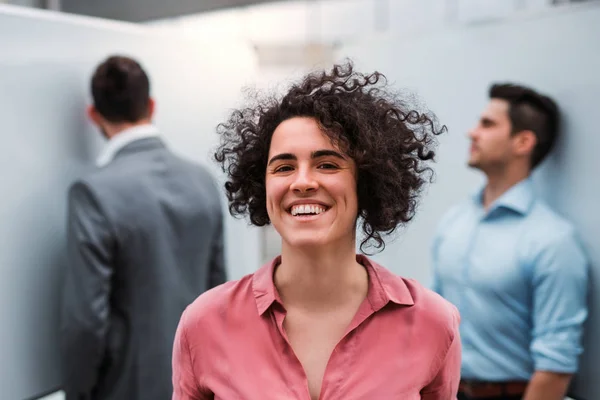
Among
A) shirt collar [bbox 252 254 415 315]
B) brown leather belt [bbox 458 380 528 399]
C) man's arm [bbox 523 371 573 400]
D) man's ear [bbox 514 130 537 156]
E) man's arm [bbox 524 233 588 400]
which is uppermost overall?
man's ear [bbox 514 130 537 156]

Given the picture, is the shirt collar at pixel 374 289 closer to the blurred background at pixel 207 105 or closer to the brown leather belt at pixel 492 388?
the blurred background at pixel 207 105

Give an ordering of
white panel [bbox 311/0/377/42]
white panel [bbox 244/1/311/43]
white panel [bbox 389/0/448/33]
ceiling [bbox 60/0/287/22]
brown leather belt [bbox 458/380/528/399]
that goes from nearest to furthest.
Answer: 1. brown leather belt [bbox 458/380/528/399]
2. ceiling [bbox 60/0/287/22]
3. white panel [bbox 389/0/448/33]
4. white panel [bbox 244/1/311/43]
5. white panel [bbox 311/0/377/42]

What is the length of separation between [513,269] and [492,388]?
414 mm

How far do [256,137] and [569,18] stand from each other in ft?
4.83

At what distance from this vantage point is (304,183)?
126 centimetres

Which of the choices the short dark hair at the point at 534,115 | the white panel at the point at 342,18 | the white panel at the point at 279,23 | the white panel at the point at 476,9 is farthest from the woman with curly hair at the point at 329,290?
the white panel at the point at 342,18

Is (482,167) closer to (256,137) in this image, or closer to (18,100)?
(256,137)

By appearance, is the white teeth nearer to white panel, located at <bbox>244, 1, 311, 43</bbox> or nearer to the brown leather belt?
the brown leather belt

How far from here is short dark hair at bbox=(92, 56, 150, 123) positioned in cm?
225

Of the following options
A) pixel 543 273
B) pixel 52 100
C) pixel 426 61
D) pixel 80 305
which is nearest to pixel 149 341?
pixel 80 305

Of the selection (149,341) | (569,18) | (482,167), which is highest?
(569,18)

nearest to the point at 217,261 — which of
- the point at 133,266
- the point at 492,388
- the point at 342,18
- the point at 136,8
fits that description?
the point at 133,266

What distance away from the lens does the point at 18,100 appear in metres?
2.15

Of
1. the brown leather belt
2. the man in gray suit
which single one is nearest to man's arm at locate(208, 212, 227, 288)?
the man in gray suit
